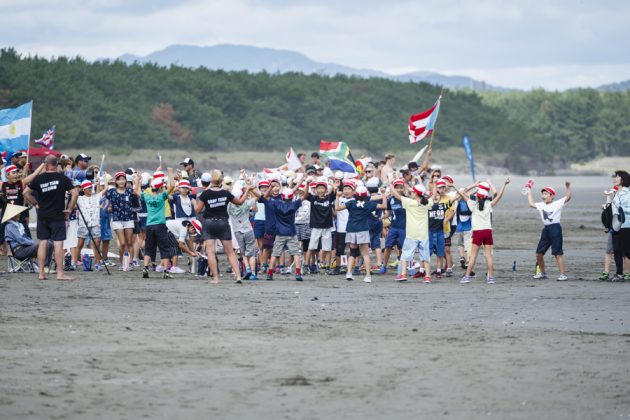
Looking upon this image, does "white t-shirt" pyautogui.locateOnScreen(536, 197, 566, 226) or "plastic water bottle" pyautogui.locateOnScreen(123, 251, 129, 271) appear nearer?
"white t-shirt" pyautogui.locateOnScreen(536, 197, 566, 226)

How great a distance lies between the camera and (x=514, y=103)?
145500mm

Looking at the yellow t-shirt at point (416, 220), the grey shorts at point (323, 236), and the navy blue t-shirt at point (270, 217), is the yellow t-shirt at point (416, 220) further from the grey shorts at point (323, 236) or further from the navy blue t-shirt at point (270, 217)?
the navy blue t-shirt at point (270, 217)

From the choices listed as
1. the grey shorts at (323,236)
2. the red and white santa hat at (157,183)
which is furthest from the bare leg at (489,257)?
the red and white santa hat at (157,183)

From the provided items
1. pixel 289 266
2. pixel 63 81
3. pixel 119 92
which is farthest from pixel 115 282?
pixel 119 92

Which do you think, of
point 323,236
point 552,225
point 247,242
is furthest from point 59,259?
point 552,225

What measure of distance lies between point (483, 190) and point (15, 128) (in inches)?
369

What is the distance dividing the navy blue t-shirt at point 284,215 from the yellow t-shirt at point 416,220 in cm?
186

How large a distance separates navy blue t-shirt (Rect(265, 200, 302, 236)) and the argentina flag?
563cm

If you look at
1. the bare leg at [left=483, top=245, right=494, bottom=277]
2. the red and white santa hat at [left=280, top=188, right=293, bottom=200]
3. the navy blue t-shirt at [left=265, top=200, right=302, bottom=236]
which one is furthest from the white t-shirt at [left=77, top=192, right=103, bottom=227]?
the bare leg at [left=483, top=245, right=494, bottom=277]

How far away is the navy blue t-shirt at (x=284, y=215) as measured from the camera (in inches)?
722

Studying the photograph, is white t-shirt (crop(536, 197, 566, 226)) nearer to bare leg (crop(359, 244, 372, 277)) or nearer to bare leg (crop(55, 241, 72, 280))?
bare leg (crop(359, 244, 372, 277))

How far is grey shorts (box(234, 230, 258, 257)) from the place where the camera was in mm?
18188

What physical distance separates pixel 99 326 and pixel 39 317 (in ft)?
3.41

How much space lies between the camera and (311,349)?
11281 mm
